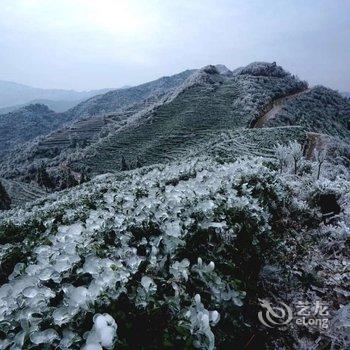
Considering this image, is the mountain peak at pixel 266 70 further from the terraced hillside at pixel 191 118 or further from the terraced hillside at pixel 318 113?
the terraced hillside at pixel 318 113

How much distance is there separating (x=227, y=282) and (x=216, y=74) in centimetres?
9303

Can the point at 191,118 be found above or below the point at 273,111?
below

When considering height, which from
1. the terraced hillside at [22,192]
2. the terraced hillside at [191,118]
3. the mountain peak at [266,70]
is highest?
the mountain peak at [266,70]

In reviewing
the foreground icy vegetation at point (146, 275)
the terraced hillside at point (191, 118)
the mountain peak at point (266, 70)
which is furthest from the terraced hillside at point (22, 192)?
the mountain peak at point (266, 70)

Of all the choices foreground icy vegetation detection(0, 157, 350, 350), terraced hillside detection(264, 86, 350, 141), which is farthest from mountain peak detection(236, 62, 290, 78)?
foreground icy vegetation detection(0, 157, 350, 350)

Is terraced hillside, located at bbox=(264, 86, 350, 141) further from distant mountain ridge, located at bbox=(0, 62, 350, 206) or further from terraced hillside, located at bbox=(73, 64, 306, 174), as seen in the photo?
terraced hillside, located at bbox=(73, 64, 306, 174)

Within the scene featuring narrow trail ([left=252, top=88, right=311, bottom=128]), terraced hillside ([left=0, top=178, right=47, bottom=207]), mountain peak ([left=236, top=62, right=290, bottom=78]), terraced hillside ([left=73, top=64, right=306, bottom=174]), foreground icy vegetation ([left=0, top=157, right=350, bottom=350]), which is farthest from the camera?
mountain peak ([left=236, top=62, right=290, bottom=78])

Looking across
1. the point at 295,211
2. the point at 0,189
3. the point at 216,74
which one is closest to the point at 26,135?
the point at 216,74

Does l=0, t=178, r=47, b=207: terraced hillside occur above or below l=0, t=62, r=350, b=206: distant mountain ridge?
below

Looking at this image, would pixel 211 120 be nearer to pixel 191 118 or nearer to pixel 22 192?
pixel 191 118

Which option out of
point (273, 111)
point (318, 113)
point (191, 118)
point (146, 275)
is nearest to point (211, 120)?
point (191, 118)

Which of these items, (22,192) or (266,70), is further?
(266,70)

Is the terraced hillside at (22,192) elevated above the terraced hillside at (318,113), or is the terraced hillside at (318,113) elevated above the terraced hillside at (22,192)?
the terraced hillside at (318,113)

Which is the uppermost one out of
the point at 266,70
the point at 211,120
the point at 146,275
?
the point at 266,70
